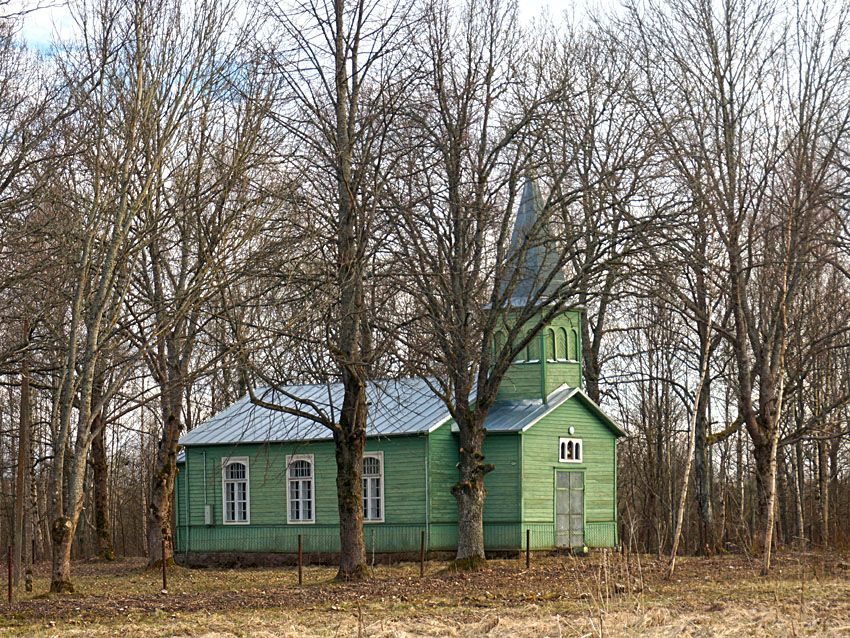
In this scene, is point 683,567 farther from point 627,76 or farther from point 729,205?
point 627,76

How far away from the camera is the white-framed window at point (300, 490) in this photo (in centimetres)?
3142

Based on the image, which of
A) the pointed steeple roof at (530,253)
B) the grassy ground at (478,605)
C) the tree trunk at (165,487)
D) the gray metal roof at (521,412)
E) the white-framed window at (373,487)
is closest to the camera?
the grassy ground at (478,605)

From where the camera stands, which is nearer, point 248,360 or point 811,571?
point 248,360

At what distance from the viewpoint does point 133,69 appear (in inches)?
711

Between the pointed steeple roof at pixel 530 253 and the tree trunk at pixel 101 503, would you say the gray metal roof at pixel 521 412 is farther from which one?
the tree trunk at pixel 101 503

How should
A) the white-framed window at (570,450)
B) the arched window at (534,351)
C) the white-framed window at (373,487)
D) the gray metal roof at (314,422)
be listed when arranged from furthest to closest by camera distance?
the arched window at (534,351) → the white-framed window at (570,450) → the white-framed window at (373,487) → the gray metal roof at (314,422)

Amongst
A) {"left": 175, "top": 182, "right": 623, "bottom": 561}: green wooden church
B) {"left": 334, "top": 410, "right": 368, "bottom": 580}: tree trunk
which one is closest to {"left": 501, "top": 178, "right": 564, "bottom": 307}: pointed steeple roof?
{"left": 175, "top": 182, "right": 623, "bottom": 561}: green wooden church

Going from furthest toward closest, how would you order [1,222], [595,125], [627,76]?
[627,76] < [595,125] < [1,222]

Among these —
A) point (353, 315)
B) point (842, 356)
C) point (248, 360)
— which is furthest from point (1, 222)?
point (842, 356)

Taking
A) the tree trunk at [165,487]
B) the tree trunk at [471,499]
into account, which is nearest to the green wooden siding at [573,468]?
the tree trunk at [471,499]

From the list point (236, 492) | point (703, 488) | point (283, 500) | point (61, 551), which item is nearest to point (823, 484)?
point (703, 488)

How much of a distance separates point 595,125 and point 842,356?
67.3ft

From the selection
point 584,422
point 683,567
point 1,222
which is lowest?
point 683,567

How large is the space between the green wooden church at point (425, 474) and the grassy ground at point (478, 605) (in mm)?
5394
